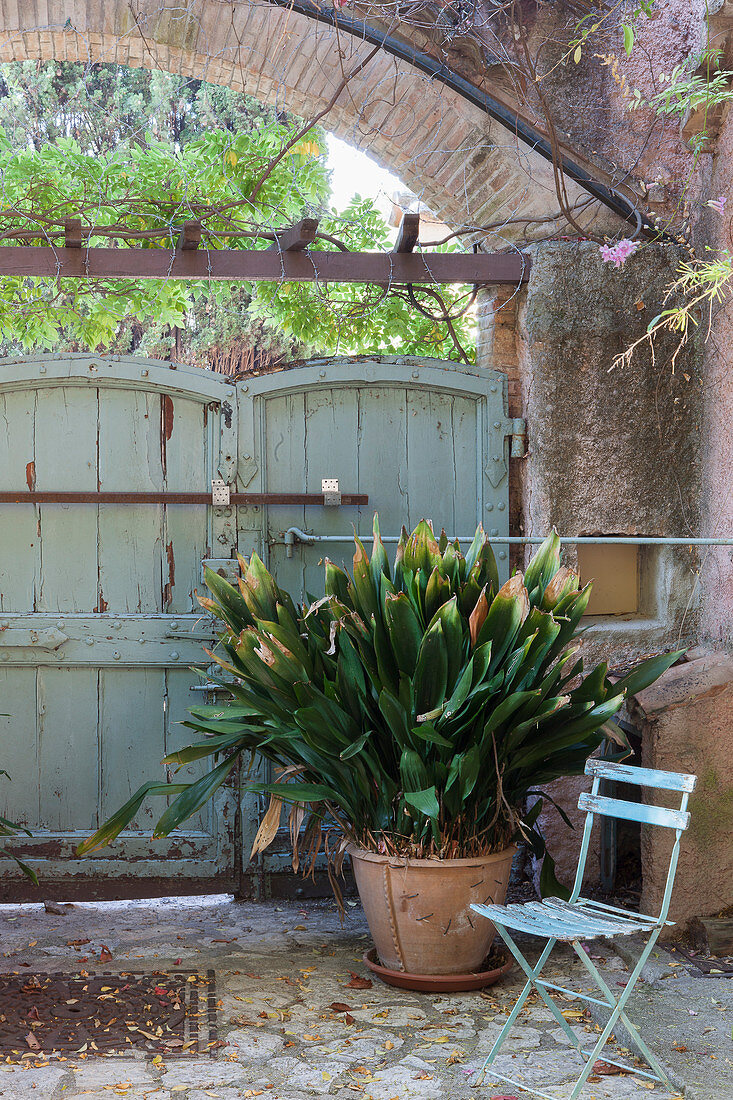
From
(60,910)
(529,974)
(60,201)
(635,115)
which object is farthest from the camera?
(60,201)

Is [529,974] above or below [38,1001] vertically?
above

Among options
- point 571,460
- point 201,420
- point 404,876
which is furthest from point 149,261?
point 404,876

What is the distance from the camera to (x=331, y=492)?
418cm

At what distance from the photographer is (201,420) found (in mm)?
4152

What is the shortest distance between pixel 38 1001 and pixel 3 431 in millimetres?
2179

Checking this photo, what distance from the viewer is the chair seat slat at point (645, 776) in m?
2.77

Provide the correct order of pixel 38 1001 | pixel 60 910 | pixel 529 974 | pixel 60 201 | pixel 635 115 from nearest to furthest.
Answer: pixel 529 974 → pixel 38 1001 → pixel 60 910 → pixel 635 115 → pixel 60 201

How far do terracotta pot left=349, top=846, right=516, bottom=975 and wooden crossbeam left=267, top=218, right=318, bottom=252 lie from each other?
232 centimetres

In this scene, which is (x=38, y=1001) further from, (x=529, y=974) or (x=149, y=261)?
(x=149, y=261)

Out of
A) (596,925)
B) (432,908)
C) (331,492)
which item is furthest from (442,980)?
(331,492)

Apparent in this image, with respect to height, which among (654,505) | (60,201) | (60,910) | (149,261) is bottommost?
(60,910)

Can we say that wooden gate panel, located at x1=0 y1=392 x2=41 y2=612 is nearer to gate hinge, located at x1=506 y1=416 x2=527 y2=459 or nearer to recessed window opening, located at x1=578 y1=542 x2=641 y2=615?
gate hinge, located at x1=506 y1=416 x2=527 y2=459

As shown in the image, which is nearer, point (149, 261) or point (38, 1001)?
point (38, 1001)

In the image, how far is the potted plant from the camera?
10.2 ft
